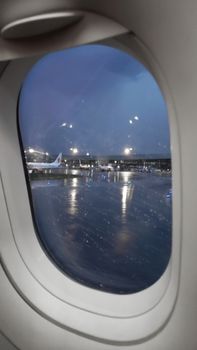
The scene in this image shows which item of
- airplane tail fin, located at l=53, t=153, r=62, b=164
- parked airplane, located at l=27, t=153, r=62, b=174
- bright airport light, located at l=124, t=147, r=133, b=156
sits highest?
bright airport light, located at l=124, t=147, r=133, b=156

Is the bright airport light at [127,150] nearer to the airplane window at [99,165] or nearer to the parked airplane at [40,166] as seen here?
the airplane window at [99,165]

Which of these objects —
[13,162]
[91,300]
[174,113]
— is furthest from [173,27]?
[91,300]

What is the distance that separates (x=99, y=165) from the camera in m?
2.04

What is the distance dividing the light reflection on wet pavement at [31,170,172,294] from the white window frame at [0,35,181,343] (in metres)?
0.08

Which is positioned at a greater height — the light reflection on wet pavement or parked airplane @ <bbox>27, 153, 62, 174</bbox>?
parked airplane @ <bbox>27, 153, 62, 174</bbox>

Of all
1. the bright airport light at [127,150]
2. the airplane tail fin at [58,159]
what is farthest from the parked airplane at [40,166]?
the bright airport light at [127,150]

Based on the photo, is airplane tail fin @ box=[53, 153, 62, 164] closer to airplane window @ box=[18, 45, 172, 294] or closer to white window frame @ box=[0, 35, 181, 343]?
airplane window @ box=[18, 45, 172, 294]

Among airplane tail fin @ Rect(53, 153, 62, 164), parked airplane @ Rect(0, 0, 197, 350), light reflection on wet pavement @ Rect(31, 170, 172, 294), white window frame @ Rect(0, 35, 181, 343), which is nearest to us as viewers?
parked airplane @ Rect(0, 0, 197, 350)

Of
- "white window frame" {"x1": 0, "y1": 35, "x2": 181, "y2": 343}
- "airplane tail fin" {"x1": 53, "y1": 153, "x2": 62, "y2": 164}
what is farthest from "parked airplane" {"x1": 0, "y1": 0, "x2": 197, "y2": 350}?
"airplane tail fin" {"x1": 53, "y1": 153, "x2": 62, "y2": 164}

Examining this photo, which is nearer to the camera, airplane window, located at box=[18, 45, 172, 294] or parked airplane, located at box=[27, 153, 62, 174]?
airplane window, located at box=[18, 45, 172, 294]

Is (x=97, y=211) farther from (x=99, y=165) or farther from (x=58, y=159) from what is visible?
(x=58, y=159)

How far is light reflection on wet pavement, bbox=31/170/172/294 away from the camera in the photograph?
1.85 metres

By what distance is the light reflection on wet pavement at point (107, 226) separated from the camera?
1.85 meters

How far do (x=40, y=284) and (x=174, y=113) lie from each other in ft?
4.86
